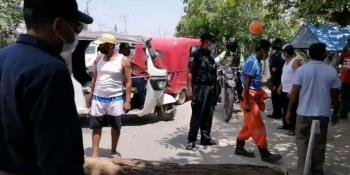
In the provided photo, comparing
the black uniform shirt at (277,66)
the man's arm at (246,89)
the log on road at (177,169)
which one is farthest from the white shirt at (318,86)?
the black uniform shirt at (277,66)

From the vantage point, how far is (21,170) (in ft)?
5.86

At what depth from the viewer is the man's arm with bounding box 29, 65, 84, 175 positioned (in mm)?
1641

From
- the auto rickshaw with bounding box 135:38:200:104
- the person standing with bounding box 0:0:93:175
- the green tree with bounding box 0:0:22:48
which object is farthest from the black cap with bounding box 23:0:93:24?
the auto rickshaw with bounding box 135:38:200:104

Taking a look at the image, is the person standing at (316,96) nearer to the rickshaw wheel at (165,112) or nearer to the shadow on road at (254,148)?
the shadow on road at (254,148)

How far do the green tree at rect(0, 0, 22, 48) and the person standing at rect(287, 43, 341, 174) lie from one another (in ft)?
27.0

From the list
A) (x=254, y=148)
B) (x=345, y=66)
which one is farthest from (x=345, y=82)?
(x=254, y=148)

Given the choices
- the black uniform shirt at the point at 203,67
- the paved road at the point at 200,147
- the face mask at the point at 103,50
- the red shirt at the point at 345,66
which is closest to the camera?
the face mask at the point at 103,50

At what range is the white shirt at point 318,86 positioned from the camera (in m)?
5.48

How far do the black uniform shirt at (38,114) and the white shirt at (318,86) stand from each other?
4.18 metres

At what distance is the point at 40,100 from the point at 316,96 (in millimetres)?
4393

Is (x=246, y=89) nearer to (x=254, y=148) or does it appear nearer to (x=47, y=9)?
(x=254, y=148)

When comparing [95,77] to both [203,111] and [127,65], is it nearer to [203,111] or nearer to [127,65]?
[127,65]

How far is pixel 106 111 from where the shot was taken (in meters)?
6.14

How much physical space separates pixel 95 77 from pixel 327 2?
304cm
